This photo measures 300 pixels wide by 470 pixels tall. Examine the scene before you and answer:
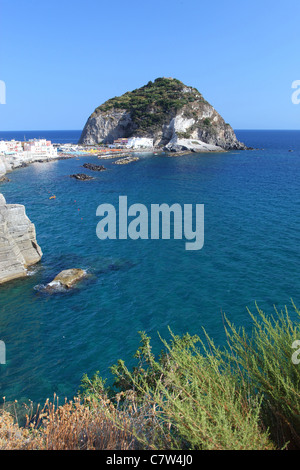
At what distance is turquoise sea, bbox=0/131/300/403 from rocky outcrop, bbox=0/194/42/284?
104 cm

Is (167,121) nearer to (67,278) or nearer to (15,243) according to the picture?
(15,243)

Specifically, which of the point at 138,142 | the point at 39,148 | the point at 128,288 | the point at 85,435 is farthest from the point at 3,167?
the point at 85,435

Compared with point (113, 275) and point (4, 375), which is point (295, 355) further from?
point (113, 275)

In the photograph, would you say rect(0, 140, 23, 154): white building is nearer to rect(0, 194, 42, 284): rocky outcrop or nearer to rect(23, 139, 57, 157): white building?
rect(23, 139, 57, 157): white building

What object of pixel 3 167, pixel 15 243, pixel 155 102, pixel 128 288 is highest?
pixel 155 102

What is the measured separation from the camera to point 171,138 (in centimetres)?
11925

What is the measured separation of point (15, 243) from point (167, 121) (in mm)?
105424

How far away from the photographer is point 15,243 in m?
25.9

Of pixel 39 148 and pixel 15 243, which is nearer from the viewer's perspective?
pixel 15 243

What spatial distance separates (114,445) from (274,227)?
32913 millimetres

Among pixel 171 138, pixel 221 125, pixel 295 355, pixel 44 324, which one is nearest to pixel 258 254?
pixel 44 324

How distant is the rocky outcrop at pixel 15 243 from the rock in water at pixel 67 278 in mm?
3300

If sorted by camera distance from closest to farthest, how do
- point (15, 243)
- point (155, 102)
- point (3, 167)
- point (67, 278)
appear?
point (67, 278) → point (15, 243) → point (3, 167) → point (155, 102)

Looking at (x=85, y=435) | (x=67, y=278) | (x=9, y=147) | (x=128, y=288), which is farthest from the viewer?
(x=9, y=147)
